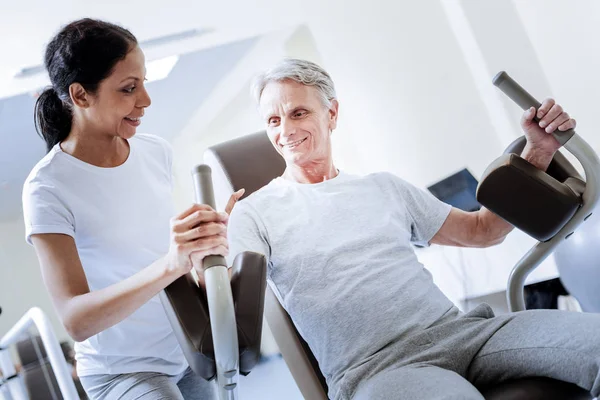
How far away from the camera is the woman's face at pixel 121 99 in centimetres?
136

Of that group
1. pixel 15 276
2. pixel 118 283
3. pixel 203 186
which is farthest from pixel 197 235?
pixel 15 276

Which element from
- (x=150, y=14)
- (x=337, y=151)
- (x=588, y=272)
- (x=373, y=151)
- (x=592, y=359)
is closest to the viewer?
(x=592, y=359)

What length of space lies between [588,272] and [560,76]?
5.25 feet

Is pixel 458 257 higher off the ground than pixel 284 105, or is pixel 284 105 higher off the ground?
pixel 284 105

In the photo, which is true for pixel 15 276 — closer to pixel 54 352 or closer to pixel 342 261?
pixel 54 352

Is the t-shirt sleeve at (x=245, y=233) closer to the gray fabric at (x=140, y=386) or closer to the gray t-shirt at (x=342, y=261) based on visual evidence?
the gray t-shirt at (x=342, y=261)

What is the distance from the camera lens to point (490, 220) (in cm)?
172

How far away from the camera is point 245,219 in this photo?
1590 mm

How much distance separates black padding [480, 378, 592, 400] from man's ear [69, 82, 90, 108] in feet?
3.44

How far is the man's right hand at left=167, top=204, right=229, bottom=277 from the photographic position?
3.49ft

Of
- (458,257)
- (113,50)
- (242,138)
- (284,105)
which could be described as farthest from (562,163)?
(458,257)

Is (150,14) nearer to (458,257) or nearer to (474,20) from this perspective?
(474,20)

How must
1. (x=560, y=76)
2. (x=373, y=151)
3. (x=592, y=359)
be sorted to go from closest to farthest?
(x=592, y=359) → (x=560, y=76) → (x=373, y=151)

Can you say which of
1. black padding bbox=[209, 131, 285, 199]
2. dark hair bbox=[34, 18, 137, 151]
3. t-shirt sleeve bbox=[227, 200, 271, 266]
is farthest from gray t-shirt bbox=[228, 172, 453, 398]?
dark hair bbox=[34, 18, 137, 151]
